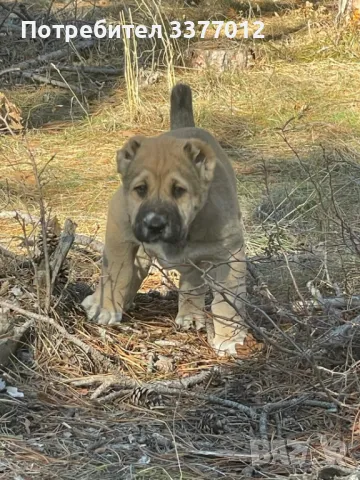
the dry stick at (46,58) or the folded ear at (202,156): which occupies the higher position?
the folded ear at (202,156)

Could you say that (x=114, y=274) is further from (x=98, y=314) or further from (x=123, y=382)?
(x=123, y=382)

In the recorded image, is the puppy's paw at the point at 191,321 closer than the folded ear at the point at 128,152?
No

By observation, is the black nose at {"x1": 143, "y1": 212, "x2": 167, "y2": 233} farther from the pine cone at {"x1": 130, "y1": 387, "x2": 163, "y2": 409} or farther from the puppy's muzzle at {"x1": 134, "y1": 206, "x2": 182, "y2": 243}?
the pine cone at {"x1": 130, "y1": 387, "x2": 163, "y2": 409}

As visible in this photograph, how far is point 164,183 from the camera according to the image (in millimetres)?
4648

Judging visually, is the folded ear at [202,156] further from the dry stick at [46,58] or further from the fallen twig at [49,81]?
the dry stick at [46,58]

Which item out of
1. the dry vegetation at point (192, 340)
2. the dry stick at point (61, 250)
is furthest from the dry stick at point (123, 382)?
the dry stick at point (61, 250)

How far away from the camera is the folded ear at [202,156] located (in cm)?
483

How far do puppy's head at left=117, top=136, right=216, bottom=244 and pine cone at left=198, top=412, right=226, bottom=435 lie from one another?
0.95 metres

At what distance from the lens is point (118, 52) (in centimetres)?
1248

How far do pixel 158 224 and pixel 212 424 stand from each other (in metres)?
1.04

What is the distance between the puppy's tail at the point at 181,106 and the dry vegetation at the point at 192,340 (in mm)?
941

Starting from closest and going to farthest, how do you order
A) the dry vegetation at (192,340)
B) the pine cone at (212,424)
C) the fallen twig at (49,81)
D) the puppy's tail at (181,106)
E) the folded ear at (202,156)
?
the dry vegetation at (192,340) < the pine cone at (212,424) < the folded ear at (202,156) < the puppy's tail at (181,106) < the fallen twig at (49,81)

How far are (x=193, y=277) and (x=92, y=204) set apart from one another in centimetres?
271

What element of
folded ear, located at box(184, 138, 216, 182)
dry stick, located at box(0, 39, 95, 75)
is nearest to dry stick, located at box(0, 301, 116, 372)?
folded ear, located at box(184, 138, 216, 182)
